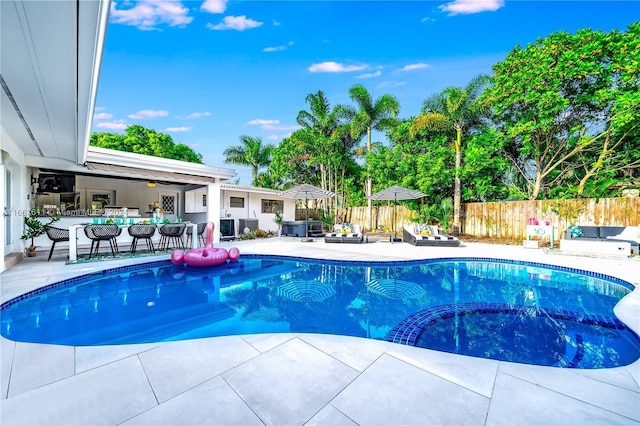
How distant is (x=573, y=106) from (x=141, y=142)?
96.6 ft

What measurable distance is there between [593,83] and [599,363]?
12.5 meters

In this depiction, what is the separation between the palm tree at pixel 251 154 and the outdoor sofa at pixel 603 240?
20.4 m

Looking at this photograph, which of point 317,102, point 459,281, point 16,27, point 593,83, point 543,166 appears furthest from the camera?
point 317,102

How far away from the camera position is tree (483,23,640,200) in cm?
988

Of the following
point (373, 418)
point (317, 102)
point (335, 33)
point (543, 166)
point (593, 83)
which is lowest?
point (373, 418)

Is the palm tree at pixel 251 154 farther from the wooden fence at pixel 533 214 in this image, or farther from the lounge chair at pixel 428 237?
the lounge chair at pixel 428 237

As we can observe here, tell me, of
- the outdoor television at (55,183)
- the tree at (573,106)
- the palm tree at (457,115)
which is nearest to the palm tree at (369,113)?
the palm tree at (457,115)

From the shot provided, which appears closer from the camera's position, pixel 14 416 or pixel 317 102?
→ pixel 14 416

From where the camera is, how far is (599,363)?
9.62ft

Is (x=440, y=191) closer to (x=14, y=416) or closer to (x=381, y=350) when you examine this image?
(x=381, y=350)

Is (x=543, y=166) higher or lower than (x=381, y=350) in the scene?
higher

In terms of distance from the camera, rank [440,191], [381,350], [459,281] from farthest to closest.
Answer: [440,191]
[459,281]
[381,350]

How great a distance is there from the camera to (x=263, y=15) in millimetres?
11352

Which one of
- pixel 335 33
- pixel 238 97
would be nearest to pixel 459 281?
pixel 335 33
